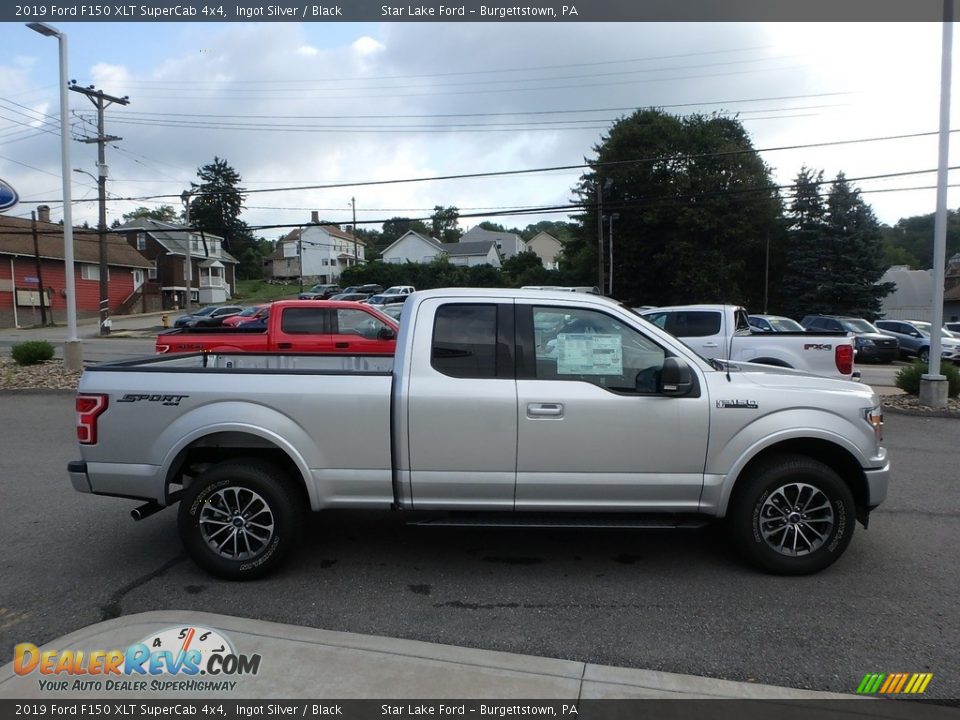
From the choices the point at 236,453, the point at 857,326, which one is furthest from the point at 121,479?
the point at 857,326

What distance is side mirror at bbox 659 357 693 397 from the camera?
13.9ft

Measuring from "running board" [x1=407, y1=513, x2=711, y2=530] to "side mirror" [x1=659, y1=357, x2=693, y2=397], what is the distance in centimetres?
83

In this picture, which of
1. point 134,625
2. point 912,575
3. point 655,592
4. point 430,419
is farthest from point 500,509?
point 912,575

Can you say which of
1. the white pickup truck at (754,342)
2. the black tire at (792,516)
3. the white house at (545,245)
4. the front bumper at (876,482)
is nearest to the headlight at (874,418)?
the front bumper at (876,482)

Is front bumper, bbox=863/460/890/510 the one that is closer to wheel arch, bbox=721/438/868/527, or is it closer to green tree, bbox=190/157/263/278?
wheel arch, bbox=721/438/868/527

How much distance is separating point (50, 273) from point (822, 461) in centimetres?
5200

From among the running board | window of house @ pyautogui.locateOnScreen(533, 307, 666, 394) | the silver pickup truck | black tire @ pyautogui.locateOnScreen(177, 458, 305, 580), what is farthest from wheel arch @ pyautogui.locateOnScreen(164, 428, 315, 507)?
window of house @ pyautogui.locateOnScreen(533, 307, 666, 394)

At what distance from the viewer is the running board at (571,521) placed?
436cm

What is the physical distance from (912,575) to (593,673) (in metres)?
2.69

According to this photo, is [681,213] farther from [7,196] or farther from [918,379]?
[7,196]

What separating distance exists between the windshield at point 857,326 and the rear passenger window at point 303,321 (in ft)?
73.9

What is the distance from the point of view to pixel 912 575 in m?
4.54

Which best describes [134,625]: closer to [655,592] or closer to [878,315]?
[655,592]

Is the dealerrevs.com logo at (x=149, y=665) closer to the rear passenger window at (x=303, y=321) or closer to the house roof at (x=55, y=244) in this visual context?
the rear passenger window at (x=303, y=321)
